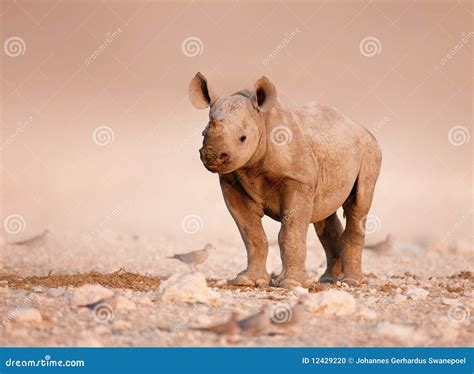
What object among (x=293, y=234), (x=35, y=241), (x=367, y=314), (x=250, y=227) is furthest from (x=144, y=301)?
(x=35, y=241)

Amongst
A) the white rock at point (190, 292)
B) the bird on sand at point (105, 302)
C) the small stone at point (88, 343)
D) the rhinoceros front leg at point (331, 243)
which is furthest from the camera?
the rhinoceros front leg at point (331, 243)

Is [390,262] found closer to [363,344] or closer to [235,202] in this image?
[235,202]

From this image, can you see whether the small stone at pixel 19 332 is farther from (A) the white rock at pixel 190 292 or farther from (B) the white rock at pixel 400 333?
(B) the white rock at pixel 400 333

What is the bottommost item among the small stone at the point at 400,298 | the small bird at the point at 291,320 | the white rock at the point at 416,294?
the small bird at the point at 291,320

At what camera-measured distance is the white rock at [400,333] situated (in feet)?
25.6

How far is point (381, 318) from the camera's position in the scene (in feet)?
28.9

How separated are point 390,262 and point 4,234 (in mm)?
9827

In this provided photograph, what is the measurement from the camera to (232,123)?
35.9ft

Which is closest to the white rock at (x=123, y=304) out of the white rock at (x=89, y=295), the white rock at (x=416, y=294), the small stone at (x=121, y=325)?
the white rock at (x=89, y=295)

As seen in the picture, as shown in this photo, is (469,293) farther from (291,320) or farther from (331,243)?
(291,320)

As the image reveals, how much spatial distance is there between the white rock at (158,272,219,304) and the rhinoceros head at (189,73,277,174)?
6.02ft

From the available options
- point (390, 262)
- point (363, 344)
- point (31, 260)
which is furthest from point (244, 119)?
point (390, 262)

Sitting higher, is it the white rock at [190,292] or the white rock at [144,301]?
the white rock at [190,292]

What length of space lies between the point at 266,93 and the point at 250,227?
6.34 ft
